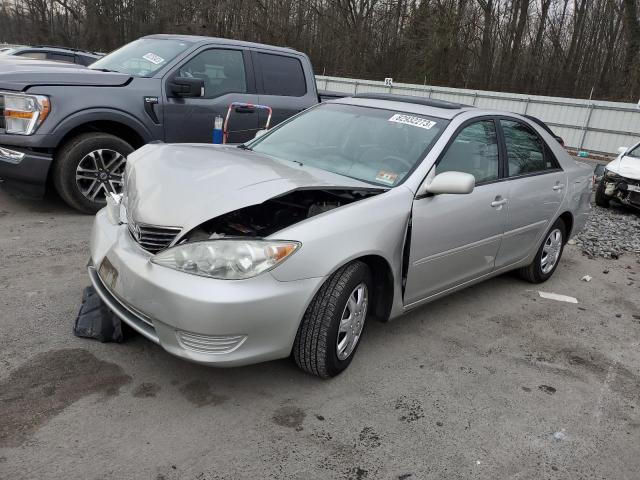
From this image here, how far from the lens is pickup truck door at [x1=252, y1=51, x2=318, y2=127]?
673 centimetres

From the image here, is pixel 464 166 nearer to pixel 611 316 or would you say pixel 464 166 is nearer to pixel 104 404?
pixel 611 316

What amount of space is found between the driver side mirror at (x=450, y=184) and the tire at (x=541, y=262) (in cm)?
198

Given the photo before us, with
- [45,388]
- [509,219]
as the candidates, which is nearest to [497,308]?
[509,219]

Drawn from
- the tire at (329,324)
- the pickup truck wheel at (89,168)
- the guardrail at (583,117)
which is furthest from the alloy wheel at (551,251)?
the guardrail at (583,117)

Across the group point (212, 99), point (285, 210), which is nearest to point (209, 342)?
point (285, 210)

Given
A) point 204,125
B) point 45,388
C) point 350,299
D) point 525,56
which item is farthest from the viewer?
point 525,56

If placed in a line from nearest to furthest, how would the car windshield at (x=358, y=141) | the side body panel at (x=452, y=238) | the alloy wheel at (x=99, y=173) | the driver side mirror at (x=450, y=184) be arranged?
1. the driver side mirror at (x=450, y=184)
2. the side body panel at (x=452, y=238)
3. the car windshield at (x=358, y=141)
4. the alloy wheel at (x=99, y=173)

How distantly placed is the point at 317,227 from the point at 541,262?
3.13m

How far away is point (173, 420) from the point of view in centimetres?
266

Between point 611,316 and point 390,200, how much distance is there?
270 cm

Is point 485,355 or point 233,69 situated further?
point 233,69

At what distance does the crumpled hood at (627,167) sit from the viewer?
895cm

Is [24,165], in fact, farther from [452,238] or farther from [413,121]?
[452,238]

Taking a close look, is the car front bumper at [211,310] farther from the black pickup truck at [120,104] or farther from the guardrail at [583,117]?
the guardrail at [583,117]
